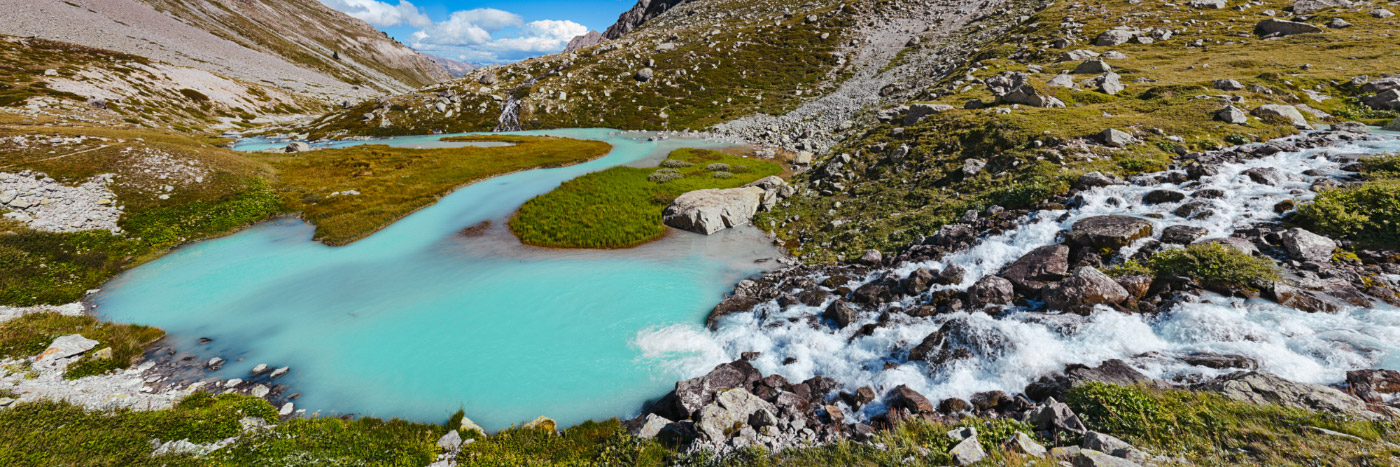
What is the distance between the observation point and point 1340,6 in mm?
63156

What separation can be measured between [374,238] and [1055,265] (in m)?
41.8

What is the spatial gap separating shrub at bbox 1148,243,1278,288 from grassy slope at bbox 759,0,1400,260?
8552mm

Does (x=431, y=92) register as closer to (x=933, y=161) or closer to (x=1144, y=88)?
(x=933, y=161)

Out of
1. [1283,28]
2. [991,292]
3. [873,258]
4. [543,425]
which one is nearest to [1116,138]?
[873,258]

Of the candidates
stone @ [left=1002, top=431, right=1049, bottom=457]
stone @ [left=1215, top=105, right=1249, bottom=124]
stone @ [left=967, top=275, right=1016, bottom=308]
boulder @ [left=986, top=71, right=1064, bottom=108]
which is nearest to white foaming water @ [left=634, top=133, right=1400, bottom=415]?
stone @ [left=967, top=275, right=1016, bottom=308]

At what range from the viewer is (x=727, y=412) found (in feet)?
42.4

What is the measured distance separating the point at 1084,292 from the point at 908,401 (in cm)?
858

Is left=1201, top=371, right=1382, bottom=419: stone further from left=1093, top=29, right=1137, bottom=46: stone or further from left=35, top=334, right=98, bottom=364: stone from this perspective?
left=1093, top=29, right=1137, bottom=46: stone

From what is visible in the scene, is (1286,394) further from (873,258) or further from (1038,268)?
(873,258)

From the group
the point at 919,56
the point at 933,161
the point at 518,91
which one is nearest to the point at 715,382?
the point at 933,161

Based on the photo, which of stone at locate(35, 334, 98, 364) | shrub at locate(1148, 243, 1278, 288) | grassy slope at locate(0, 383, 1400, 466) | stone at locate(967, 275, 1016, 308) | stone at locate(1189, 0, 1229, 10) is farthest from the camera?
stone at locate(1189, 0, 1229, 10)

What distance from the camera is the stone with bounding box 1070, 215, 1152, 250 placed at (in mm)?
18250

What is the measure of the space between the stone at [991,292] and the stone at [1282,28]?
78095 mm

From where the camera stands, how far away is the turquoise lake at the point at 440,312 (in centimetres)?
1617
